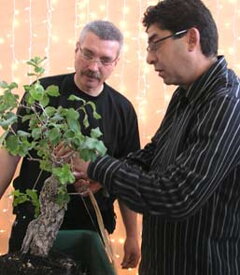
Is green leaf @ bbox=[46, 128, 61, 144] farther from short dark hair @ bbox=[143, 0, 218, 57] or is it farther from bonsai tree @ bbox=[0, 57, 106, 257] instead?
short dark hair @ bbox=[143, 0, 218, 57]

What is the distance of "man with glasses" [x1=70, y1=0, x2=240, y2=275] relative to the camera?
1.00 meters

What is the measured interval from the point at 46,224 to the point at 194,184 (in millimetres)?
418

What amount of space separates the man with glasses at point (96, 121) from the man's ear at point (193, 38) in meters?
0.58

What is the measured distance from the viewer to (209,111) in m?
1.04

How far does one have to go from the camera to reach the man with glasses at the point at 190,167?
3.28ft

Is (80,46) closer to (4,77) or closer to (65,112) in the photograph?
(65,112)

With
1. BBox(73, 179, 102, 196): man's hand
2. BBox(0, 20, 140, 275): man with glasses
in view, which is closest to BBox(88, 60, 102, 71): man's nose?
BBox(0, 20, 140, 275): man with glasses

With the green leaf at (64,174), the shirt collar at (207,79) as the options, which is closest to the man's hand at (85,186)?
the green leaf at (64,174)

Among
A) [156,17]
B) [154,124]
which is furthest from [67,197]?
[154,124]

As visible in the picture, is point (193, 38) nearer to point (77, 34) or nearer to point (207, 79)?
point (207, 79)

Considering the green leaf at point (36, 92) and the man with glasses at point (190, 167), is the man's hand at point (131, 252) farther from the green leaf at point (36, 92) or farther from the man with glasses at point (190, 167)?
the green leaf at point (36, 92)

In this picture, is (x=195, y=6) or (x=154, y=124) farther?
(x=154, y=124)

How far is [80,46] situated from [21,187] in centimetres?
59

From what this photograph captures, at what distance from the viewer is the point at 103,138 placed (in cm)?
167
